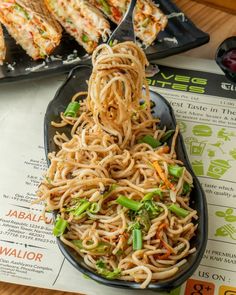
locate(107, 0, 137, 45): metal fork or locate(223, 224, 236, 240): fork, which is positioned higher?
locate(107, 0, 137, 45): metal fork

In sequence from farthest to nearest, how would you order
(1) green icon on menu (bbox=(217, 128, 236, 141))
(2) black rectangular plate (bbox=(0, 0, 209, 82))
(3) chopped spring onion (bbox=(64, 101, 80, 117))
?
1. (2) black rectangular plate (bbox=(0, 0, 209, 82))
2. (1) green icon on menu (bbox=(217, 128, 236, 141))
3. (3) chopped spring onion (bbox=(64, 101, 80, 117))

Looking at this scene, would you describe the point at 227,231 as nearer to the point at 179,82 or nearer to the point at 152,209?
the point at 152,209

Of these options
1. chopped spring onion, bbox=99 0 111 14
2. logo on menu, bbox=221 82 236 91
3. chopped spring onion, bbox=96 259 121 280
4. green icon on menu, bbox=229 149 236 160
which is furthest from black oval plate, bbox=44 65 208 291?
chopped spring onion, bbox=99 0 111 14

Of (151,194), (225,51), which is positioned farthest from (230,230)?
(225,51)

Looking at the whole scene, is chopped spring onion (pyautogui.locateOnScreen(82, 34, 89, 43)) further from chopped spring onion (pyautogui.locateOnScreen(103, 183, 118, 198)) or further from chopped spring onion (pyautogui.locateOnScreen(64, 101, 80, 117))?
chopped spring onion (pyautogui.locateOnScreen(103, 183, 118, 198))

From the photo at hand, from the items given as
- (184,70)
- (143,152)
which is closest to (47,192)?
(143,152)

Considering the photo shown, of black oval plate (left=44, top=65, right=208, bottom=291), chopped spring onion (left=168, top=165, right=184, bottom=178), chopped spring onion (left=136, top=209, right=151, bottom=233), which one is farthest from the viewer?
chopped spring onion (left=168, top=165, right=184, bottom=178)

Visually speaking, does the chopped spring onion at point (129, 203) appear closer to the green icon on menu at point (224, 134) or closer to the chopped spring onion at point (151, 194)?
the chopped spring onion at point (151, 194)
